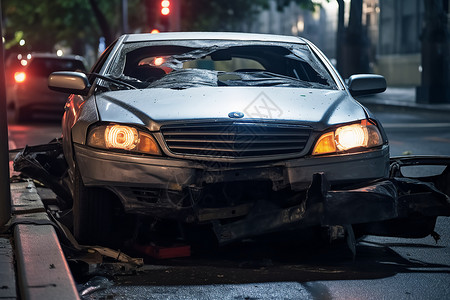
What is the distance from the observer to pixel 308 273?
5.81m

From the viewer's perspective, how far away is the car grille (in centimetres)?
590

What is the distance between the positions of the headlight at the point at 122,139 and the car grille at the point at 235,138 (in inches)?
4.5

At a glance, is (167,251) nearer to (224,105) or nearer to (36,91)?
(224,105)

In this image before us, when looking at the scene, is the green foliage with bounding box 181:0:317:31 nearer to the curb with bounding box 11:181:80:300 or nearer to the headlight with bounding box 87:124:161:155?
the curb with bounding box 11:181:80:300

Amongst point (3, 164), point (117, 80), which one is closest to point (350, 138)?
point (117, 80)

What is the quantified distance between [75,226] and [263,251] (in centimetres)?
125

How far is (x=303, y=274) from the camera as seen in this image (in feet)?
19.0

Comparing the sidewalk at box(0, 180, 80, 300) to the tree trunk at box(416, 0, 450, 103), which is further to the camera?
the tree trunk at box(416, 0, 450, 103)

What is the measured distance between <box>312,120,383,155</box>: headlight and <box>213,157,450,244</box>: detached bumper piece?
10.6 inches

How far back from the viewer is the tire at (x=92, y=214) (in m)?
6.21

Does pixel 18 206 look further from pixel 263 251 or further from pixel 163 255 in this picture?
pixel 263 251

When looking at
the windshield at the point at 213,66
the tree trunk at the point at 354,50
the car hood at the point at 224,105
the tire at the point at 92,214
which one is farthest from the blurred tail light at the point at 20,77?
the tire at the point at 92,214

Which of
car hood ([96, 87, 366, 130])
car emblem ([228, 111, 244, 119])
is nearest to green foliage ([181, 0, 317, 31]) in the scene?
car hood ([96, 87, 366, 130])

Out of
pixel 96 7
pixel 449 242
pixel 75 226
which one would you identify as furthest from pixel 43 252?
pixel 96 7
